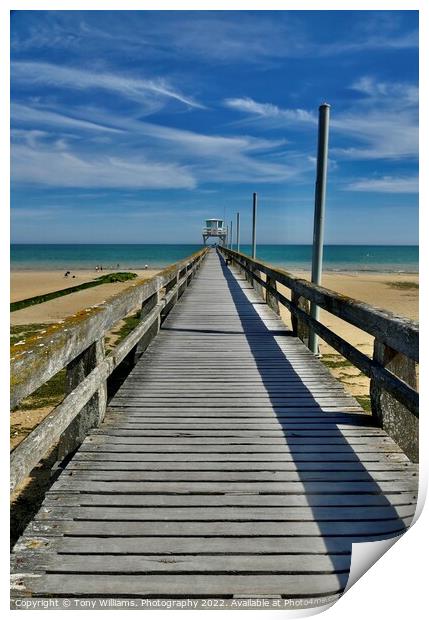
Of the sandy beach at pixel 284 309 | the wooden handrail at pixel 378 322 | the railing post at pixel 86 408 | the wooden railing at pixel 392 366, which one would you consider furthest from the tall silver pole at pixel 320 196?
the sandy beach at pixel 284 309

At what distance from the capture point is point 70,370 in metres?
3.03

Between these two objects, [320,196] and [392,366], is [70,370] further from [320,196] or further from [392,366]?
[320,196]

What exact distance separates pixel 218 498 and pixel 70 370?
1.20m

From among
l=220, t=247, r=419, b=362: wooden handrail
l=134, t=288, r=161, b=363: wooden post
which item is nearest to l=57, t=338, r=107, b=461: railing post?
l=220, t=247, r=419, b=362: wooden handrail

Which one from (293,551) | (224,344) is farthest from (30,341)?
(224,344)

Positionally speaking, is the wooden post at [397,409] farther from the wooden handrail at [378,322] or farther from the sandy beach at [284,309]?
the sandy beach at [284,309]

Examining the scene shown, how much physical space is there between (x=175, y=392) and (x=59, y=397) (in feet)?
12.7

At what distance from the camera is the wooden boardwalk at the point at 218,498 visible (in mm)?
2055

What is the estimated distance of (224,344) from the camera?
6621 mm

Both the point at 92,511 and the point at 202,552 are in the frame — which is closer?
the point at 202,552

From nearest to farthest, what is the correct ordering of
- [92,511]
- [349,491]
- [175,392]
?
[92,511] < [349,491] < [175,392]
